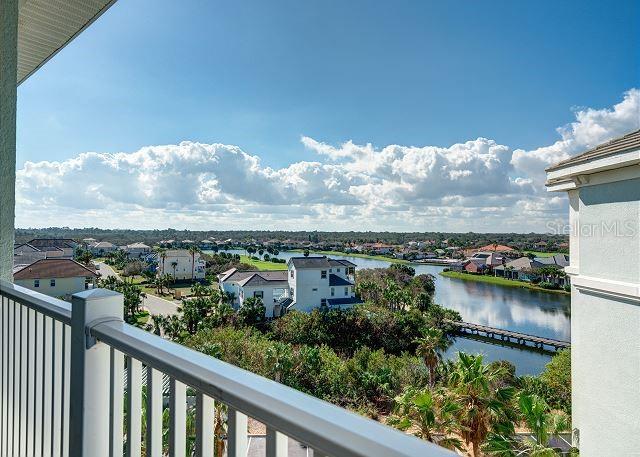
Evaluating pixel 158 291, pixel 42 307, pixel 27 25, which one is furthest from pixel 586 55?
pixel 158 291

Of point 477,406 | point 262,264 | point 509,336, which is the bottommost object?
point 509,336

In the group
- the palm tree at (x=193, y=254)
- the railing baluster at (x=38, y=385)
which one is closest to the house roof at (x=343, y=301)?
the palm tree at (x=193, y=254)

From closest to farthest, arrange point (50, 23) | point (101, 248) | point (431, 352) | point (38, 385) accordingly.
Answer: point (38, 385) → point (50, 23) → point (101, 248) → point (431, 352)

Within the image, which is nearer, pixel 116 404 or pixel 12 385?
pixel 116 404

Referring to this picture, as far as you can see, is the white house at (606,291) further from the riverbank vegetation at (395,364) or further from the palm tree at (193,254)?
the palm tree at (193,254)

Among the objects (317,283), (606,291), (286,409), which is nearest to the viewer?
(286,409)

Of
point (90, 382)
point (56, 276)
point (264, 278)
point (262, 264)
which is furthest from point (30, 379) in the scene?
point (264, 278)

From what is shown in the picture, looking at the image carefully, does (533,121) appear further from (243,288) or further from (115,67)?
(243,288)

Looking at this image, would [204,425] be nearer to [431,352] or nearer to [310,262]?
[431,352]
